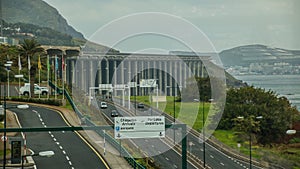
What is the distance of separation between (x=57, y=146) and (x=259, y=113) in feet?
95.5

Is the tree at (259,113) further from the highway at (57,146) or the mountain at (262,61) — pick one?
the highway at (57,146)

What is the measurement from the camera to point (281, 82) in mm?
80562

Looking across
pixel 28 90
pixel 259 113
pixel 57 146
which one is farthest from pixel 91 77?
pixel 259 113

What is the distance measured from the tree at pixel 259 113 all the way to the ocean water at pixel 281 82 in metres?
6.87

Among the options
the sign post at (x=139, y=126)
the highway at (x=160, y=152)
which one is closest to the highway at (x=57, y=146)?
the highway at (x=160, y=152)

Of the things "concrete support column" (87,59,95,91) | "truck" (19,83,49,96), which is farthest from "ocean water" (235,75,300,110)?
"truck" (19,83,49,96)

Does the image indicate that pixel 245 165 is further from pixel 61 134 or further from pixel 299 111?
pixel 299 111

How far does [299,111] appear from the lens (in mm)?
64188

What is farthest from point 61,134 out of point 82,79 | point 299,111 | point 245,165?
point 299,111

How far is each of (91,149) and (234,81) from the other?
41.6 meters

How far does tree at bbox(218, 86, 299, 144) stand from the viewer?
55281 mm

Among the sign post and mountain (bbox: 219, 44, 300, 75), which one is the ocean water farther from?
the sign post

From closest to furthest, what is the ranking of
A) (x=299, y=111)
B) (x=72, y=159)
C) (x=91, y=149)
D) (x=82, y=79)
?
1. (x=72, y=159)
2. (x=91, y=149)
3. (x=82, y=79)
4. (x=299, y=111)

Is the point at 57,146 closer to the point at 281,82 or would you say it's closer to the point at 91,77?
the point at 91,77
